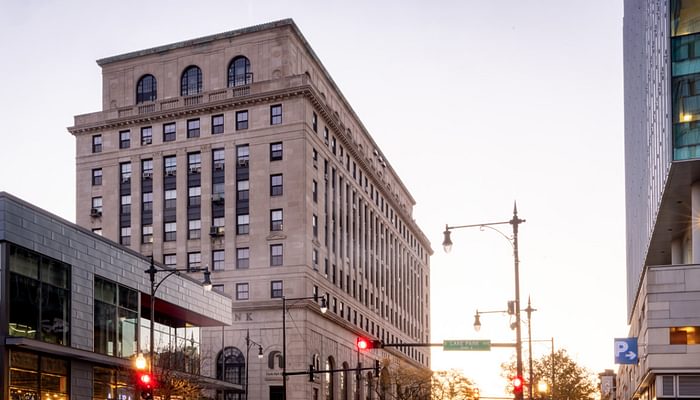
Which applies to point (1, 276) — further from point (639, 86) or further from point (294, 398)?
point (639, 86)

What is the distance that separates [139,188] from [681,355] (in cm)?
6126

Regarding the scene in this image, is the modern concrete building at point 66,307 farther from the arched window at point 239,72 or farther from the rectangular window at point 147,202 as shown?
the arched window at point 239,72

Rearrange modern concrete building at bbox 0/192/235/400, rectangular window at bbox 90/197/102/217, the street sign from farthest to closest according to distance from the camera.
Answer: rectangular window at bbox 90/197/102/217, the street sign, modern concrete building at bbox 0/192/235/400

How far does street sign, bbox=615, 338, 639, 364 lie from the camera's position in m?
56.7

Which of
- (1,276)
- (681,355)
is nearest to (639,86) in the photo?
(681,355)

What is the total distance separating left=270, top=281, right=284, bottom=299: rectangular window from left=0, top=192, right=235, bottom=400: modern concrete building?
110 ft

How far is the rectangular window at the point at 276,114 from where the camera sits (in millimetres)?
90625

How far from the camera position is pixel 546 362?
365ft

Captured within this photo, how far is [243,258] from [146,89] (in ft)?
73.7

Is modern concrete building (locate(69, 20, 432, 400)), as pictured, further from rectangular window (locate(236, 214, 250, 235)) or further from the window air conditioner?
the window air conditioner

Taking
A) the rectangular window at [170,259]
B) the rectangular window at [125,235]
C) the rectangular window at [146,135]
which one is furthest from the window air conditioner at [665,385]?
the rectangular window at [146,135]

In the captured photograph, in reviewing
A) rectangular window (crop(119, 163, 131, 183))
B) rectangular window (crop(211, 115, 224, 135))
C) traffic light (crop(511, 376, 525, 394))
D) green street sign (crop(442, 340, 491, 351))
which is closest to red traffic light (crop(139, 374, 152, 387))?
green street sign (crop(442, 340, 491, 351))

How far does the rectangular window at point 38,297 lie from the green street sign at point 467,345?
17455 mm

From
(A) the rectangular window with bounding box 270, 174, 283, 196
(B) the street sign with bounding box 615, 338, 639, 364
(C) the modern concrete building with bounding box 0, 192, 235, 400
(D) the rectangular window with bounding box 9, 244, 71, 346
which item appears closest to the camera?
(C) the modern concrete building with bounding box 0, 192, 235, 400
